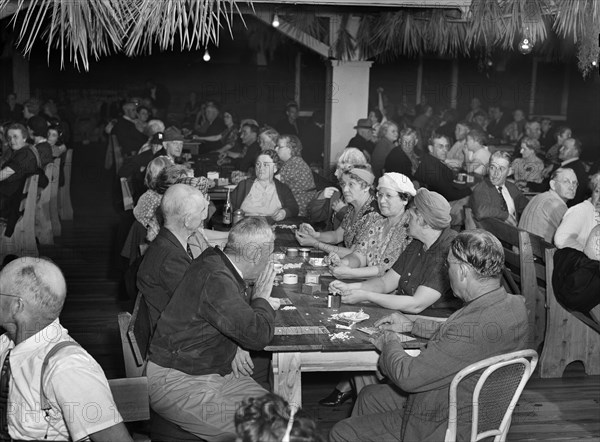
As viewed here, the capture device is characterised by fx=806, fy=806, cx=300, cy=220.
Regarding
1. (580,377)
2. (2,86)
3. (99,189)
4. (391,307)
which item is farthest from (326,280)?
(2,86)

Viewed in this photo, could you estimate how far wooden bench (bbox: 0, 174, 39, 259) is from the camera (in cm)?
771

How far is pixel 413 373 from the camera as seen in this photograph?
10.3ft

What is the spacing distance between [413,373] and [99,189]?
1212 cm

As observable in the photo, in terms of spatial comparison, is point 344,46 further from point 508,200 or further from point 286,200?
point 508,200

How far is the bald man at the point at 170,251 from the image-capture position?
4.19 meters

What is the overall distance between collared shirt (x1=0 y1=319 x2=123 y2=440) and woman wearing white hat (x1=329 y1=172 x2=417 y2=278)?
2.48 m

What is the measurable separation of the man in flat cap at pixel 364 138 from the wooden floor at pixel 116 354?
3.51 metres

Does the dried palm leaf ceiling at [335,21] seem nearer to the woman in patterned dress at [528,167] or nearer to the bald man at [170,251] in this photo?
the bald man at [170,251]

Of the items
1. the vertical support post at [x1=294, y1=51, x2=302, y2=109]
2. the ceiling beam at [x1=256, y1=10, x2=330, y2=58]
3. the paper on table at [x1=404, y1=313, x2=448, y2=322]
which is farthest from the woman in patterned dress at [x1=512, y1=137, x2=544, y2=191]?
the vertical support post at [x1=294, y1=51, x2=302, y2=109]

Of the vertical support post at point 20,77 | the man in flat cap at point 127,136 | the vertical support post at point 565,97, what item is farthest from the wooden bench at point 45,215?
the vertical support post at point 565,97

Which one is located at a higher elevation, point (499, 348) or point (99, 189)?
point (499, 348)

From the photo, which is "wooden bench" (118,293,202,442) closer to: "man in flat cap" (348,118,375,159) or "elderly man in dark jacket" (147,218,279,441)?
"elderly man in dark jacket" (147,218,279,441)

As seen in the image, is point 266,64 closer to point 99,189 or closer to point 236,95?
point 236,95

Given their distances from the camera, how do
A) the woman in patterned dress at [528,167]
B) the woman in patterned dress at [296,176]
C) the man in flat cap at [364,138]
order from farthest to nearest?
the man in flat cap at [364,138] < the woman in patterned dress at [528,167] < the woman in patterned dress at [296,176]
